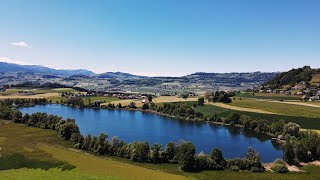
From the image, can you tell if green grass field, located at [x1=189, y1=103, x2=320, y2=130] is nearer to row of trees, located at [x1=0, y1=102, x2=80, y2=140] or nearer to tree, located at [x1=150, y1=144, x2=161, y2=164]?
tree, located at [x1=150, y1=144, x2=161, y2=164]

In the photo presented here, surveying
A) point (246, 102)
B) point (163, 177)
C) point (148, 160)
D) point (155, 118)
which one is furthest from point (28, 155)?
point (246, 102)

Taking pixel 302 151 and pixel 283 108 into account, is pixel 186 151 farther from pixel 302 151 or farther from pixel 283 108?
pixel 283 108

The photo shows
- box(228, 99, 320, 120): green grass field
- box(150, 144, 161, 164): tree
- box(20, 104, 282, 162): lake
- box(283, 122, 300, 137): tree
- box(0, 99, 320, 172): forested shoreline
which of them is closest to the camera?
box(0, 99, 320, 172): forested shoreline

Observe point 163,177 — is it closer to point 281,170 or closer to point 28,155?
point 281,170

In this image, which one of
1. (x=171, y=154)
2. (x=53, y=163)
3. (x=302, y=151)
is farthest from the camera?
(x=302, y=151)

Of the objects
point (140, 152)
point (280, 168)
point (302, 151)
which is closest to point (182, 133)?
point (140, 152)

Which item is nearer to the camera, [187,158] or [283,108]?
[187,158]

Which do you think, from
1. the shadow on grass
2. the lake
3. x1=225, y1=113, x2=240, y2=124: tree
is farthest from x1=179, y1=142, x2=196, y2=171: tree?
x1=225, y1=113, x2=240, y2=124: tree

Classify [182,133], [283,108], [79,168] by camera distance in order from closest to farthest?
[79,168] → [182,133] → [283,108]
